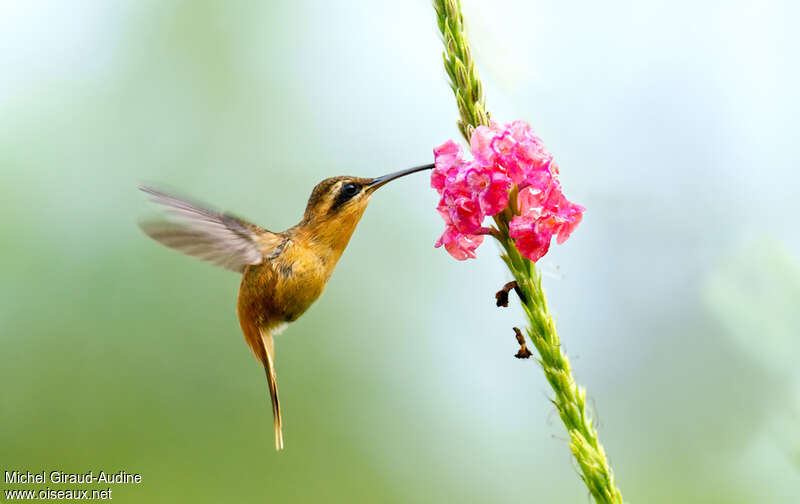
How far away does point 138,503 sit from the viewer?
322 inches

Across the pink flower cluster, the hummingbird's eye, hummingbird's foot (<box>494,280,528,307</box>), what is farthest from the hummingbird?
hummingbird's foot (<box>494,280,528,307</box>)

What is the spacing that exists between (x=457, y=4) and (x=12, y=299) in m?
9.42

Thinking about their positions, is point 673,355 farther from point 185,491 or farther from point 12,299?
point 12,299

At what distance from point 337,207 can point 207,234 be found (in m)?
0.73

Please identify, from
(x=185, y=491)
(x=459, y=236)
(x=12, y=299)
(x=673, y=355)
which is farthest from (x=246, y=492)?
(x=459, y=236)

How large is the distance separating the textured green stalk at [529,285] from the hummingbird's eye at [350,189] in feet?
4.56

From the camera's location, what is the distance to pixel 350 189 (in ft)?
11.8

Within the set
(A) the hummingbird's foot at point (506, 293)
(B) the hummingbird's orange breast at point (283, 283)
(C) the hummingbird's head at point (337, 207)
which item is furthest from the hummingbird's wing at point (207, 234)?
(A) the hummingbird's foot at point (506, 293)

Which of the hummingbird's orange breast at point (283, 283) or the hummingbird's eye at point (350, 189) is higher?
the hummingbird's eye at point (350, 189)

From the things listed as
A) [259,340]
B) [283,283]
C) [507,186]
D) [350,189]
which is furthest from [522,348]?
[259,340]

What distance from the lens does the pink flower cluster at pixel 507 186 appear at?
217 cm

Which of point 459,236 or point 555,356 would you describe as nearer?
point 555,356

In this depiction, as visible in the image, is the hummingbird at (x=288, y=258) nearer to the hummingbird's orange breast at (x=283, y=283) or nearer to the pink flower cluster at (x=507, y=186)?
the hummingbird's orange breast at (x=283, y=283)

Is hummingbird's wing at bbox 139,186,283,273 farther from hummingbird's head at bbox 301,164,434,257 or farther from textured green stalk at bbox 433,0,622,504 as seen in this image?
textured green stalk at bbox 433,0,622,504
